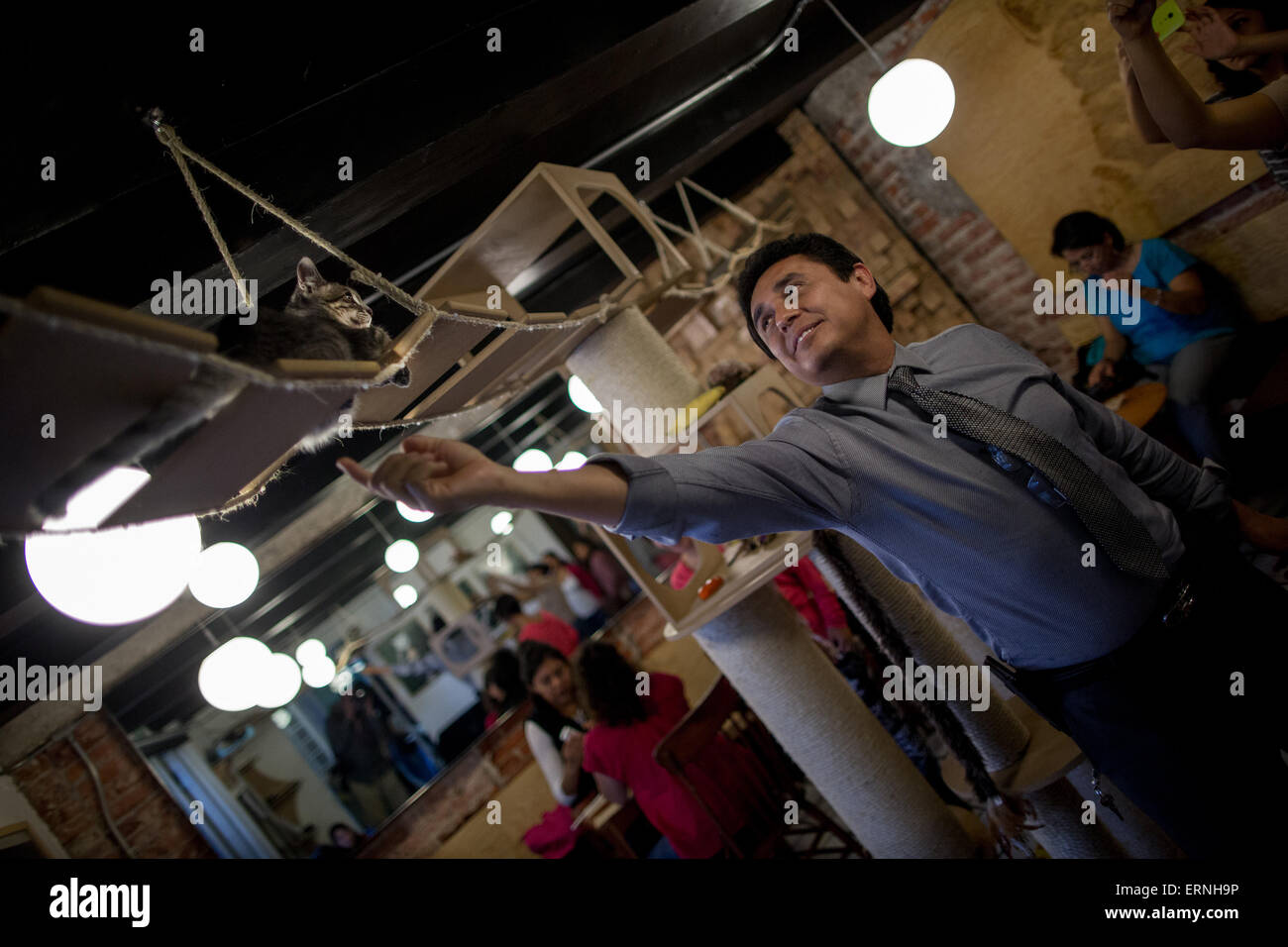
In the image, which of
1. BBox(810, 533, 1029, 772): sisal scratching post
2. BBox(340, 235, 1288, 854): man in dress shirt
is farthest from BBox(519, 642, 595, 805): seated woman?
BBox(340, 235, 1288, 854): man in dress shirt

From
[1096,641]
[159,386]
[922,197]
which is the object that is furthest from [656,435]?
[922,197]

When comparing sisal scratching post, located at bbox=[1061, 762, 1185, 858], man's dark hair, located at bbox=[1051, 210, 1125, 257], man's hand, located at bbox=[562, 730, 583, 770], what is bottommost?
sisal scratching post, located at bbox=[1061, 762, 1185, 858]

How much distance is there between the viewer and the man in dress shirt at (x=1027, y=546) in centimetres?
117

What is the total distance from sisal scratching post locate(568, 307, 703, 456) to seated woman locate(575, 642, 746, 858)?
123 centimetres

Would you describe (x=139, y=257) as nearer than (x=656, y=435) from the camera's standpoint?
Yes

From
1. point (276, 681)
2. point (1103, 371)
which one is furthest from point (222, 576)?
point (1103, 371)

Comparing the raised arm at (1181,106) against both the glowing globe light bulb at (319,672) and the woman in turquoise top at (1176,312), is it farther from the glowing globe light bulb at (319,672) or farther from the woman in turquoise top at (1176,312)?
the glowing globe light bulb at (319,672)

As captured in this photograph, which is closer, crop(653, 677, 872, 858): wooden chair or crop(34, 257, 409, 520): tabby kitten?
crop(34, 257, 409, 520): tabby kitten

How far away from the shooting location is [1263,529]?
1.49 m

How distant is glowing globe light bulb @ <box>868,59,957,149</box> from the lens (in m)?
2.92

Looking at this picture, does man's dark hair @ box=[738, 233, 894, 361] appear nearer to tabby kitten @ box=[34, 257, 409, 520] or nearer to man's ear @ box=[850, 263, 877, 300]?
man's ear @ box=[850, 263, 877, 300]
